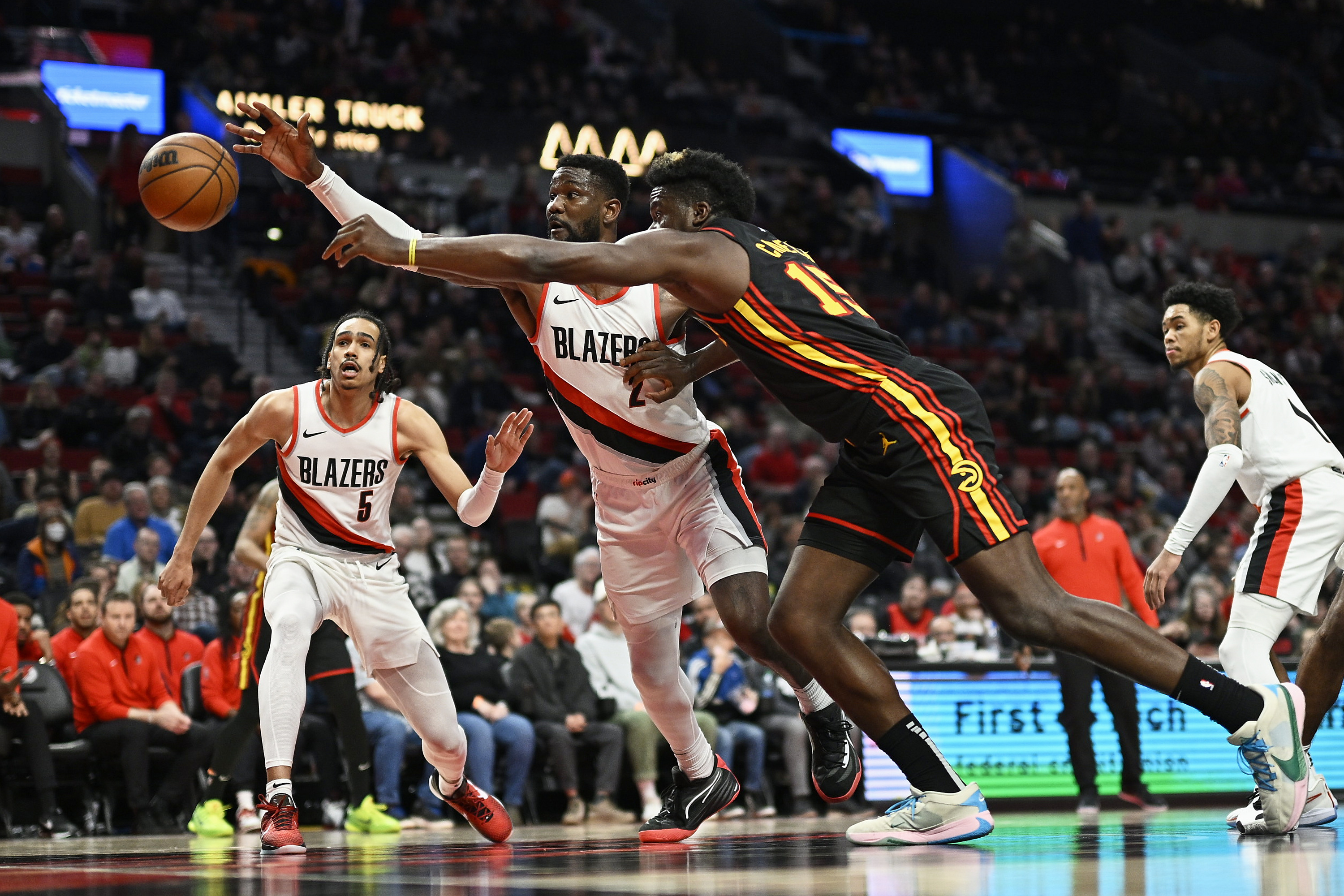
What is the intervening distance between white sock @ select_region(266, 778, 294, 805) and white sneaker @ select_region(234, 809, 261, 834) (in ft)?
10.2

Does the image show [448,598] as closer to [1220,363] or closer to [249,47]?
[1220,363]

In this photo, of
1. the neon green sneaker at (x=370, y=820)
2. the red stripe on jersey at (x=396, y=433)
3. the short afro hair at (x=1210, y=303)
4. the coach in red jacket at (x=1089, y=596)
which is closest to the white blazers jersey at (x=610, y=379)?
the red stripe on jersey at (x=396, y=433)

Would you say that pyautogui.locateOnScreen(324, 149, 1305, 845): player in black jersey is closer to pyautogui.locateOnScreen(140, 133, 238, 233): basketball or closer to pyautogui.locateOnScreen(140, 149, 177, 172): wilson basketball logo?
pyautogui.locateOnScreen(140, 133, 238, 233): basketball

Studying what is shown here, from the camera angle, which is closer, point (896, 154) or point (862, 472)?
point (862, 472)

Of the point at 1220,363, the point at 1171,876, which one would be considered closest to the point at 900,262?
the point at 1220,363

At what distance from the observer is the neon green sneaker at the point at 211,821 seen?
8430 millimetres

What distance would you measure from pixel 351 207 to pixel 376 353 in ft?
6.25

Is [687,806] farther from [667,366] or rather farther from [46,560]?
[46,560]

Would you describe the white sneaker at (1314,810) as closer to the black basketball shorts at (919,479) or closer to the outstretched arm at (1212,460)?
the outstretched arm at (1212,460)

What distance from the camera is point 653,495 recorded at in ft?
18.9

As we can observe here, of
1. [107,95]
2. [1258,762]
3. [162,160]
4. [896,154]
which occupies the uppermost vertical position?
[896,154]

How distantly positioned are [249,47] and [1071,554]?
15.4 meters

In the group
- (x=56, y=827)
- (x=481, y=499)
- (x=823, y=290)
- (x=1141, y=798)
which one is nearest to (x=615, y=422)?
(x=481, y=499)

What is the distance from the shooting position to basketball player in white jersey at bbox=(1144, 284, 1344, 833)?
5.81 metres
